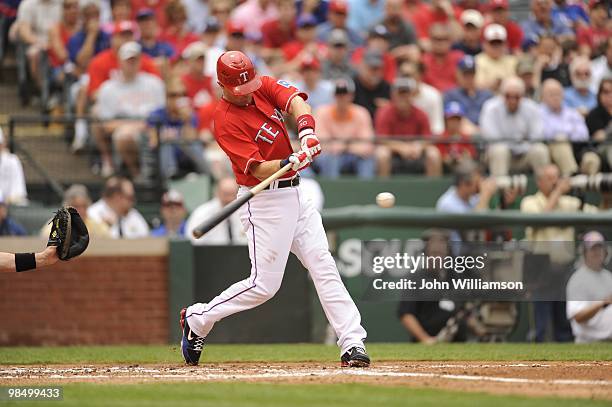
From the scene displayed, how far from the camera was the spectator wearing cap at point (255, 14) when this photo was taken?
16156mm

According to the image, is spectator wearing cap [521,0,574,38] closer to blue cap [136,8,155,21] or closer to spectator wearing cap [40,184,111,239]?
blue cap [136,8,155,21]

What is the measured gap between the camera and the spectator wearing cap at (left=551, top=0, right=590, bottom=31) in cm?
1659

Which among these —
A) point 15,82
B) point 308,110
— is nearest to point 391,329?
Answer: point 308,110

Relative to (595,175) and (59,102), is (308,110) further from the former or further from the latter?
(59,102)

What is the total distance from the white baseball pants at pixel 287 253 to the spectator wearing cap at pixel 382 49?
6982mm

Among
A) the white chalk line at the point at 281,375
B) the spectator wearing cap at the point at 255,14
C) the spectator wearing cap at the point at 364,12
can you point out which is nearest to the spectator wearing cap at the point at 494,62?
the spectator wearing cap at the point at 364,12

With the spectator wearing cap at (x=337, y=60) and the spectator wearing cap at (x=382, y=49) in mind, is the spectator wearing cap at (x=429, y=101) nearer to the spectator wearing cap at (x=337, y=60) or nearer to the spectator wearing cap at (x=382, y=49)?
the spectator wearing cap at (x=382, y=49)

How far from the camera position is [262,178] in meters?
8.04

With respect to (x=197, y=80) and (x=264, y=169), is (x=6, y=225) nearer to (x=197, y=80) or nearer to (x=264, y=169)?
(x=197, y=80)

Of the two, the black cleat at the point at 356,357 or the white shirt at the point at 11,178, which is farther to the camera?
the white shirt at the point at 11,178

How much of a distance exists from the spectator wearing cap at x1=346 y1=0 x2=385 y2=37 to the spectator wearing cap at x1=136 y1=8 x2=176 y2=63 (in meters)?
2.55

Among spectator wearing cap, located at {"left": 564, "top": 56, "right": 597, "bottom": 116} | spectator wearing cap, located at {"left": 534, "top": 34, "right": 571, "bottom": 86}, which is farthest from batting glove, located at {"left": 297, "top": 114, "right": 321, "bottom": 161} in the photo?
spectator wearing cap, located at {"left": 534, "top": 34, "right": 571, "bottom": 86}

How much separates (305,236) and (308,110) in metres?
0.82

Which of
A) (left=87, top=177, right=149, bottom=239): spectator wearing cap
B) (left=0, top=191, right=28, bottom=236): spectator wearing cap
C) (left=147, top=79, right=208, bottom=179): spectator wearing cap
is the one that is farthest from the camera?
(left=147, top=79, right=208, bottom=179): spectator wearing cap
